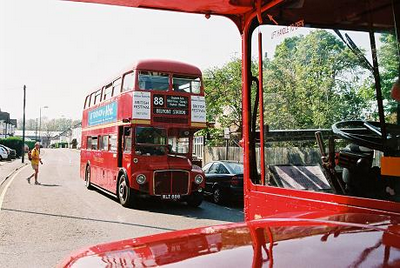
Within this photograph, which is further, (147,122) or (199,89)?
(199,89)

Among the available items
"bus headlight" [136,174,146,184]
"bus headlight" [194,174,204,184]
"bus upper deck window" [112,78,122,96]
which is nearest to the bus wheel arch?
"bus headlight" [136,174,146,184]

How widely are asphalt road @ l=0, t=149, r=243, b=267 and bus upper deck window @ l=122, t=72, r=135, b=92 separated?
11.8 ft

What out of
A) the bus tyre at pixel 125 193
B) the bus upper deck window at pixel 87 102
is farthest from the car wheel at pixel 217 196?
the bus upper deck window at pixel 87 102

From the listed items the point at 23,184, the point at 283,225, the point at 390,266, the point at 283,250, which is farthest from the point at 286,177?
the point at 23,184

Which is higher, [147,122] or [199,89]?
[199,89]

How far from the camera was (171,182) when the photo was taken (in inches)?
462

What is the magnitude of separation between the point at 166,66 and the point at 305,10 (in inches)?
406

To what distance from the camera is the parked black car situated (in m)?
12.1

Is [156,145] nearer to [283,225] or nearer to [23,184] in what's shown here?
[23,184]

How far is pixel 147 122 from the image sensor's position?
38.8 feet

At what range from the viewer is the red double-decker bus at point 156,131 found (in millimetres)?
11664

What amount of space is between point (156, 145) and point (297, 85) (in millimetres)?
9902

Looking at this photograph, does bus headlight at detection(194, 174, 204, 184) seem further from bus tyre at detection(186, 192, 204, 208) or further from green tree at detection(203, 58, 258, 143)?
green tree at detection(203, 58, 258, 143)

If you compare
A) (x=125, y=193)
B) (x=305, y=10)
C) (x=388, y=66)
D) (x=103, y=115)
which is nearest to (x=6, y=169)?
(x=103, y=115)
